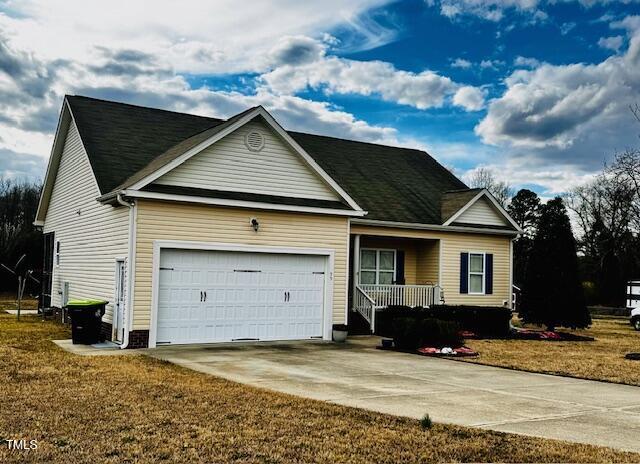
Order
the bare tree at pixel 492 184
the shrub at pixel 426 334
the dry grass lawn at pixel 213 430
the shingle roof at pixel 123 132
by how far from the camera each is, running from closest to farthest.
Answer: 1. the dry grass lawn at pixel 213 430
2. the shrub at pixel 426 334
3. the shingle roof at pixel 123 132
4. the bare tree at pixel 492 184

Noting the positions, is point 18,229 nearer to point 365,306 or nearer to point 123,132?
point 123,132

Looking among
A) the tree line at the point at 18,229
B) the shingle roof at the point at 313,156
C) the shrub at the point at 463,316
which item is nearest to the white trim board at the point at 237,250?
the shingle roof at the point at 313,156

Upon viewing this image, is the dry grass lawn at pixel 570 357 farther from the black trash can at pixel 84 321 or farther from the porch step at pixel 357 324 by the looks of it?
the black trash can at pixel 84 321

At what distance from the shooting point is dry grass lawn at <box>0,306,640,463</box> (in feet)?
21.6

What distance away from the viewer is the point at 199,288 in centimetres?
1683

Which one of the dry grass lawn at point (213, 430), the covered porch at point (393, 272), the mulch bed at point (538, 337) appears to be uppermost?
the covered porch at point (393, 272)

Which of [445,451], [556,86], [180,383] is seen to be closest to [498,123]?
[556,86]

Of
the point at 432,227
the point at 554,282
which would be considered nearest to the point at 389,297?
the point at 432,227

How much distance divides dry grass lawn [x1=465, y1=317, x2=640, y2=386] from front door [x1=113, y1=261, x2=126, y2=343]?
27.4 feet

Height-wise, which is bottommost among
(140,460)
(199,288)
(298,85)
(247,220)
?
(140,460)

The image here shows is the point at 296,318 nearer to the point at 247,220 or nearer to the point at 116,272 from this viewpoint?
the point at 247,220

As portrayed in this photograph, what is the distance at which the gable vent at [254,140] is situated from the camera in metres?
17.6

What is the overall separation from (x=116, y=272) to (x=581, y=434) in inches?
486

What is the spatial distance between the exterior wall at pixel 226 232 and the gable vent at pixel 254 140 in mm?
1721
